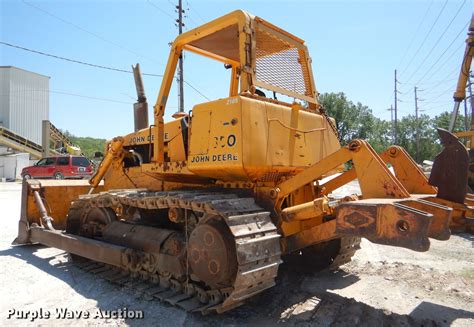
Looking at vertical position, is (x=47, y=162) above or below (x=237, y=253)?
above

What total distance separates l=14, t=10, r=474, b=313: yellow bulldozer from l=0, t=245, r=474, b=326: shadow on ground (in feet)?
0.53

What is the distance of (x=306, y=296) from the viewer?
464cm

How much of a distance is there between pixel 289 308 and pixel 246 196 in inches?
52.4

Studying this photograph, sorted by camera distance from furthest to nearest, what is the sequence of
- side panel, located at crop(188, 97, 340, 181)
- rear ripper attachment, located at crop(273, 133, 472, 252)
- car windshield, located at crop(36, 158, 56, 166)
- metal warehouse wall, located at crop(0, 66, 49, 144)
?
1. metal warehouse wall, located at crop(0, 66, 49, 144)
2. car windshield, located at crop(36, 158, 56, 166)
3. side panel, located at crop(188, 97, 340, 181)
4. rear ripper attachment, located at crop(273, 133, 472, 252)

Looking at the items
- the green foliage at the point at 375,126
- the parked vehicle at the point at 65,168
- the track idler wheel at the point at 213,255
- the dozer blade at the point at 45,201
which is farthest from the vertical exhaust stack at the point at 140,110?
the green foliage at the point at 375,126

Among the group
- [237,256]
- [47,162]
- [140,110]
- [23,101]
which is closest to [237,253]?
[237,256]

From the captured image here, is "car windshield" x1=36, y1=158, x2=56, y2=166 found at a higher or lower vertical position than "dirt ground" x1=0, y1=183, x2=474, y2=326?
higher

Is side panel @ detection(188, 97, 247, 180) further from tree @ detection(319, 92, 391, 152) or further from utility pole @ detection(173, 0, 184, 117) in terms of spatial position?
tree @ detection(319, 92, 391, 152)

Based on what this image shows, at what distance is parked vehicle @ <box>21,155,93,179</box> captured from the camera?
76.1ft

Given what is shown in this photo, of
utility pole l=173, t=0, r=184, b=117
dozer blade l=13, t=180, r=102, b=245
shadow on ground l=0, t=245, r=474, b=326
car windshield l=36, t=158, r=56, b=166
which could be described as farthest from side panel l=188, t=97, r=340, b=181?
car windshield l=36, t=158, r=56, b=166

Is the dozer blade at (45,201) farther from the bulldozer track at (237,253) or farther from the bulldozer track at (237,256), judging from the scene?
the bulldozer track at (237,256)

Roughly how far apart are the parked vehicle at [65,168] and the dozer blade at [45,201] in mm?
16334

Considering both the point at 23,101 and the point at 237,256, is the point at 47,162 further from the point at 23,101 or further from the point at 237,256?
the point at 237,256

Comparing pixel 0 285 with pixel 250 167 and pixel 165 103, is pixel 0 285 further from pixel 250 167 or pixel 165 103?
pixel 250 167
